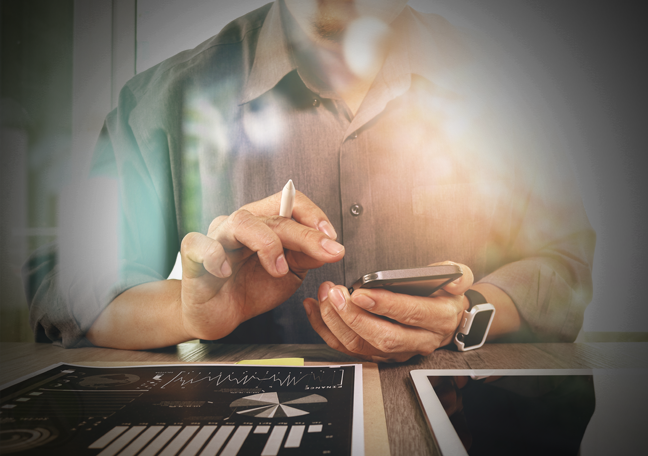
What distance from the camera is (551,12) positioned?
0.49 meters

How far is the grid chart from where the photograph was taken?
0.47ft

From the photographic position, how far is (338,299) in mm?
266

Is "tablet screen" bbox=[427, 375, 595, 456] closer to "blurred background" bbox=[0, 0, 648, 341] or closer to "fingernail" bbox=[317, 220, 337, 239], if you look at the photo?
"fingernail" bbox=[317, 220, 337, 239]

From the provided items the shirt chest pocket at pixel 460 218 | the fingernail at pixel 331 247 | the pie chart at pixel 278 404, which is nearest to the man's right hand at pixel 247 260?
the fingernail at pixel 331 247

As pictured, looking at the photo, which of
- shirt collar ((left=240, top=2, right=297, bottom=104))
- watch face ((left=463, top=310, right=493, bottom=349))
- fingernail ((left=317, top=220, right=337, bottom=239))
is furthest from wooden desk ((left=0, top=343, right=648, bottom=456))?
shirt collar ((left=240, top=2, right=297, bottom=104))

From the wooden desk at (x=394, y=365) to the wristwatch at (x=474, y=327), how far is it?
0.01 m

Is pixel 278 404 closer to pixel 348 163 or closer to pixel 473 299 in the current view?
pixel 473 299

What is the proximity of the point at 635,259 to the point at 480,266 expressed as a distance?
21 centimetres

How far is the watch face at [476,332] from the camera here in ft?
1.09

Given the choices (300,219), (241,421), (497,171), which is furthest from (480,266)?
(241,421)

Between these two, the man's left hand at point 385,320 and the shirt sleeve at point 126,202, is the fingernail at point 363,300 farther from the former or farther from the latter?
the shirt sleeve at point 126,202

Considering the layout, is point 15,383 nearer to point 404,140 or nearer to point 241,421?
point 241,421

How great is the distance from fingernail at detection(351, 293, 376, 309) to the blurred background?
15.5 inches

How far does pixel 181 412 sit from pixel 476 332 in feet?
0.94
